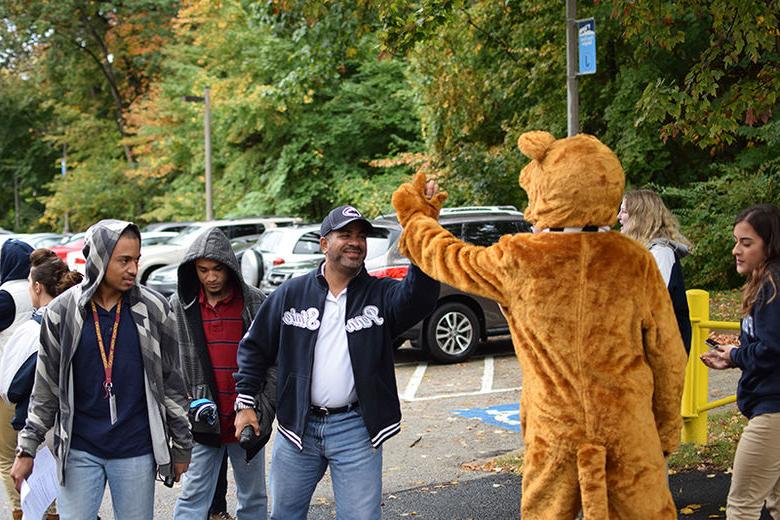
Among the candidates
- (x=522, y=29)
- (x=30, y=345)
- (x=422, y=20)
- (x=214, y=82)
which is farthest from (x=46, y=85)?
(x=30, y=345)

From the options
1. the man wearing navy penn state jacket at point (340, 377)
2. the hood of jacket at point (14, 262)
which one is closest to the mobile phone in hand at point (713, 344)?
the man wearing navy penn state jacket at point (340, 377)

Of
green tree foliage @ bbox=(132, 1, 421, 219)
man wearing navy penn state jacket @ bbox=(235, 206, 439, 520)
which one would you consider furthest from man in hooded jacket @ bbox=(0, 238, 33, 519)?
green tree foliage @ bbox=(132, 1, 421, 219)

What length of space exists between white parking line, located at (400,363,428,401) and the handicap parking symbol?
91 centimetres

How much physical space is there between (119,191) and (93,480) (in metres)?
37.6

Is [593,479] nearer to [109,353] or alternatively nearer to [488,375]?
[109,353]

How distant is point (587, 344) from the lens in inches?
132

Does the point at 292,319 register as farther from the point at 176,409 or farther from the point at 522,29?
the point at 522,29

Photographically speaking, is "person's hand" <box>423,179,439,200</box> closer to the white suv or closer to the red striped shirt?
the red striped shirt

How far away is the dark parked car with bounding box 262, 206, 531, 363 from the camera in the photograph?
37.6 feet

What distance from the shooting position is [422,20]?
8883 millimetres

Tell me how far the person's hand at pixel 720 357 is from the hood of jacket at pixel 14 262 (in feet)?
13.6

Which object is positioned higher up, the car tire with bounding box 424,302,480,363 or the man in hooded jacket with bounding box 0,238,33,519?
the man in hooded jacket with bounding box 0,238,33,519

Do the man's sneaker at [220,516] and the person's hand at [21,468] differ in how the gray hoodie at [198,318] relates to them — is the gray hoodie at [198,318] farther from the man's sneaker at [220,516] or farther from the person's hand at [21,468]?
the man's sneaker at [220,516]

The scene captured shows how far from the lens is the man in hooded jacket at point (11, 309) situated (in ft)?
17.9
